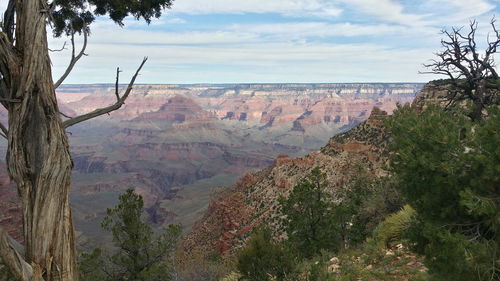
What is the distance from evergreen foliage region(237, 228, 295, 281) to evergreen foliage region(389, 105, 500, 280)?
3754 millimetres

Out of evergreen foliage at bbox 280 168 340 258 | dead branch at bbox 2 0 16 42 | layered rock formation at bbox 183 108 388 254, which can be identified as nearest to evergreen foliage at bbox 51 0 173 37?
dead branch at bbox 2 0 16 42

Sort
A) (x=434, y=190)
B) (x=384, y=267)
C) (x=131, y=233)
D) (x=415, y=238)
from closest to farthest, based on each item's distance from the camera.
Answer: (x=434, y=190) < (x=415, y=238) < (x=384, y=267) < (x=131, y=233)

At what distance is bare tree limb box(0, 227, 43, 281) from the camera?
12.9ft

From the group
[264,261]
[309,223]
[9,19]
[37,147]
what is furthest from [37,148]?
[309,223]

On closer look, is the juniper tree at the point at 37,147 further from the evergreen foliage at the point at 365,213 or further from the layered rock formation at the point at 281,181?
the layered rock formation at the point at 281,181

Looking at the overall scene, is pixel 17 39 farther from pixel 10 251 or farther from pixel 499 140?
pixel 499 140

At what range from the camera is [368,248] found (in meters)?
13.1

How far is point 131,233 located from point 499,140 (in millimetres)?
15293

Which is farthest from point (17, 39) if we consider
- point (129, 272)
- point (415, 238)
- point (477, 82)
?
point (129, 272)

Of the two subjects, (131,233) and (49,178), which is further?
(131,233)

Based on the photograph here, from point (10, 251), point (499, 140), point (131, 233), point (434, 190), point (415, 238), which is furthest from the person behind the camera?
point (131, 233)

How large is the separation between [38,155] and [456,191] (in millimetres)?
5650

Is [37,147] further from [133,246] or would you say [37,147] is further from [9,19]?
[133,246]

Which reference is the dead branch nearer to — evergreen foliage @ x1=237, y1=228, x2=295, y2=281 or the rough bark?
the rough bark
